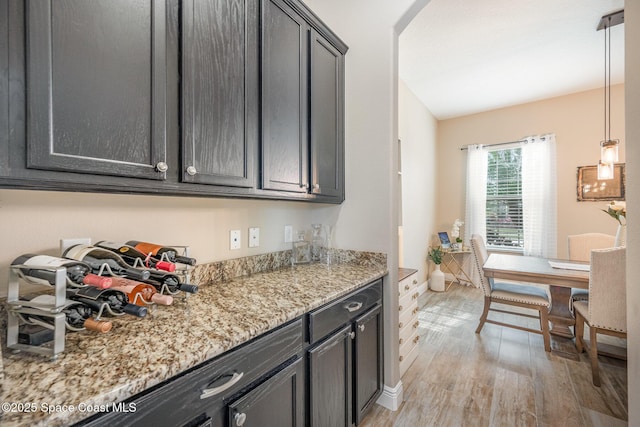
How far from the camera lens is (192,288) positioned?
3.23ft

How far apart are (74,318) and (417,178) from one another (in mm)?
4045

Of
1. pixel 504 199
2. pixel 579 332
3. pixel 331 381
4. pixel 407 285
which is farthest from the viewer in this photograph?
pixel 504 199

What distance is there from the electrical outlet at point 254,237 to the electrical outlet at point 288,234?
0.24 metres

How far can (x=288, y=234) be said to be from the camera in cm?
191

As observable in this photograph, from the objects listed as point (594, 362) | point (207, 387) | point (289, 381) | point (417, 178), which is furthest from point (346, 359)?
point (417, 178)

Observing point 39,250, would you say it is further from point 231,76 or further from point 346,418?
point 346,418

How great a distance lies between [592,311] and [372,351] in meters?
1.74

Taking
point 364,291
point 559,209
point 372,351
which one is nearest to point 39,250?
point 364,291

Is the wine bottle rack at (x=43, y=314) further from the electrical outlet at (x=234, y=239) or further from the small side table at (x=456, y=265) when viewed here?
the small side table at (x=456, y=265)

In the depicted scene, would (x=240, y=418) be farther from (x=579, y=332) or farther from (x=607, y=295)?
(x=579, y=332)

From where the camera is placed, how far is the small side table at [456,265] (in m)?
4.32

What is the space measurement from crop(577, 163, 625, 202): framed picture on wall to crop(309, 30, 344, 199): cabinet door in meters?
3.98

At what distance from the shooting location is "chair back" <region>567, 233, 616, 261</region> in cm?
292

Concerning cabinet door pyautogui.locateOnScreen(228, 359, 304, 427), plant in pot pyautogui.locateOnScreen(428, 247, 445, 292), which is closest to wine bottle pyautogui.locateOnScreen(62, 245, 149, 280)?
cabinet door pyautogui.locateOnScreen(228, 359, 304, 427)
